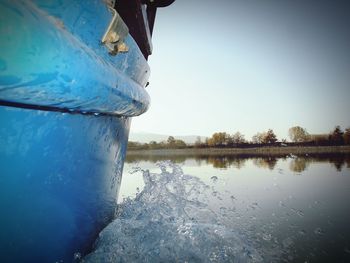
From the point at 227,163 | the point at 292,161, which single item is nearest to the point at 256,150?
the point at 292,161

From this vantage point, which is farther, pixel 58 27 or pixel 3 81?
pixel 58 27

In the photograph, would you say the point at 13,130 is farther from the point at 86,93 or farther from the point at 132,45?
the point at 132,45

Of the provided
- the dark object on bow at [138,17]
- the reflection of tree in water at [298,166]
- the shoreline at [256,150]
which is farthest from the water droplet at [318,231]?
the shoreline at [256,150]

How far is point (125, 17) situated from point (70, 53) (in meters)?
2.04

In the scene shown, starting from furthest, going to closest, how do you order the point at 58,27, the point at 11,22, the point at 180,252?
1. the point at 180,252
2. the point at 58,27
3. the point at 11,22

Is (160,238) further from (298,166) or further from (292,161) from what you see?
(292,161)

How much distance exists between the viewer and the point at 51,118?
0.94 meters

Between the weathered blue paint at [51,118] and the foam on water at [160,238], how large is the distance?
460 millimetres

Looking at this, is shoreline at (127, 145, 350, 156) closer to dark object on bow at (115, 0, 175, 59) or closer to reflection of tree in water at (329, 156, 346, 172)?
reflection of tree in water at (329, 156, 346, 172)

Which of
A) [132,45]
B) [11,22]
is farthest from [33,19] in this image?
[132,45]

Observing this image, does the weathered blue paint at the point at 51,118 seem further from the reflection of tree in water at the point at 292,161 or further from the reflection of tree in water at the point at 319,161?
the reflection of tree in water at the point at 319,161

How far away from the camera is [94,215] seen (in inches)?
59.7

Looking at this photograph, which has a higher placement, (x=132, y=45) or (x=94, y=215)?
(x=132, y=45)

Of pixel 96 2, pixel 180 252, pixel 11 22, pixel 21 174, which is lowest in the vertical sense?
pixel 180 252
